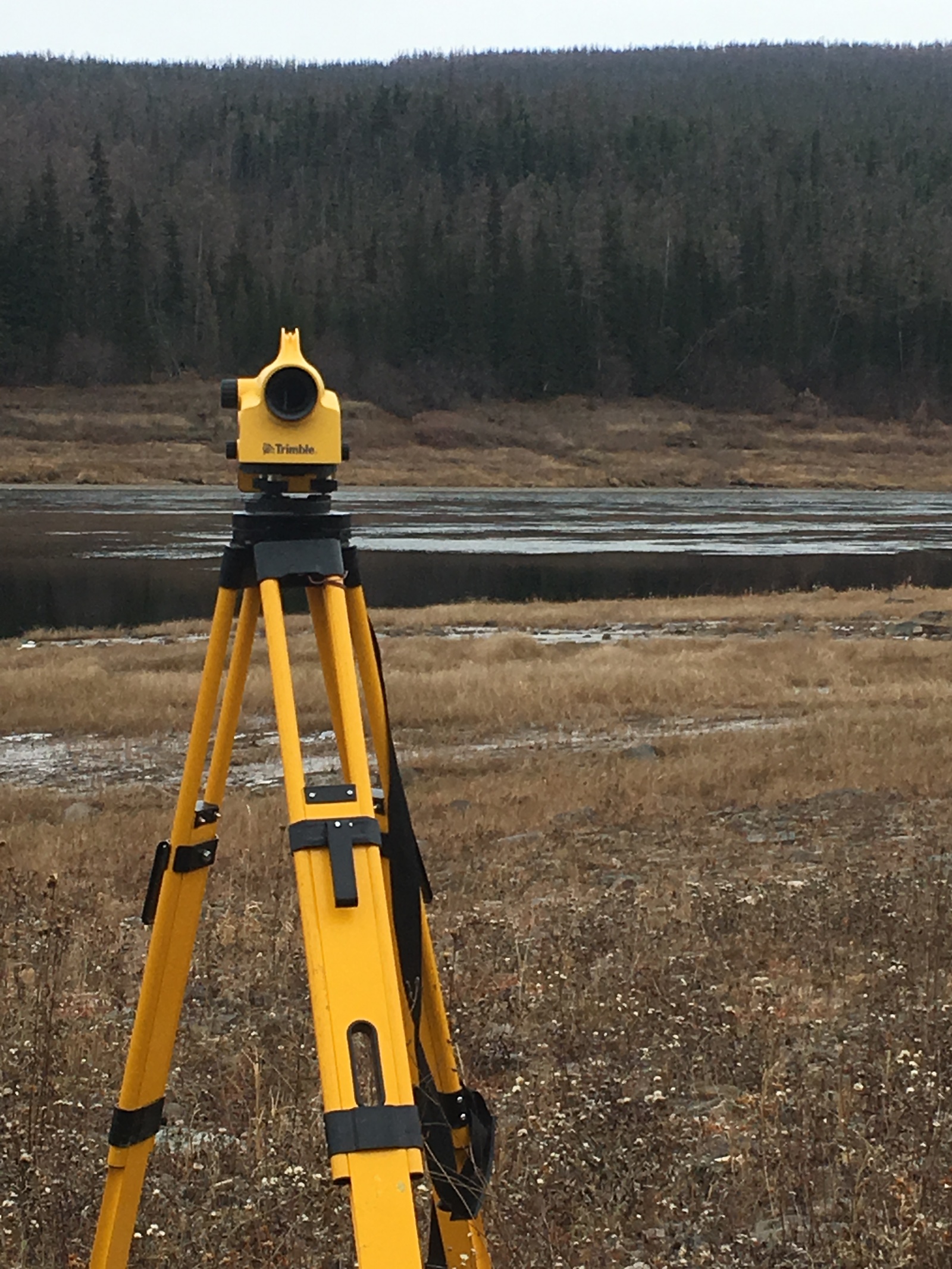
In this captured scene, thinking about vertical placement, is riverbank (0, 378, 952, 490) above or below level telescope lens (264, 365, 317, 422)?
below

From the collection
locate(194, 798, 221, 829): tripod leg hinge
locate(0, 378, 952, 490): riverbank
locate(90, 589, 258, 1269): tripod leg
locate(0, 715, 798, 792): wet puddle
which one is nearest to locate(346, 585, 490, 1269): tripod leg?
locate(90, 589, 258, 1269): tripod leg

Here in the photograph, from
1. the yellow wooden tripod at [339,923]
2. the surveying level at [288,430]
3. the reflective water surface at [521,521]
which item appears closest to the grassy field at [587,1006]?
the yellow wooden tripod at [339,923]

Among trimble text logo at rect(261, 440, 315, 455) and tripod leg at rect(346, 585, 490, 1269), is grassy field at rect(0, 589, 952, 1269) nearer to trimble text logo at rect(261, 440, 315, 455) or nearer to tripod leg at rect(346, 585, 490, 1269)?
tripod leg at rect(346, 585, 490, 1269)

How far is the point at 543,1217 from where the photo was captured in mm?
3479

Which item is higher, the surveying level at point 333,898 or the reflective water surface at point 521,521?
the surveying level at point 333,898

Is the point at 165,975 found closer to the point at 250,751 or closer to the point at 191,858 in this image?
the point at 191,858

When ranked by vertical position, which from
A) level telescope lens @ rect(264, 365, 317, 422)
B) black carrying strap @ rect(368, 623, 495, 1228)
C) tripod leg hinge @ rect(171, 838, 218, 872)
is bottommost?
black carrying strap @ rect(368, 623, 495, 1228)

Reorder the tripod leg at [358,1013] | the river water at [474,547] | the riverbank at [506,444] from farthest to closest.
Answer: the riverbank at [506,444] < the river water at [474,547] < the tripod leg at [358,1013]

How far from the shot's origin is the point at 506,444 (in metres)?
79.6

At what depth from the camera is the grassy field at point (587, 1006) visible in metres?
3.55

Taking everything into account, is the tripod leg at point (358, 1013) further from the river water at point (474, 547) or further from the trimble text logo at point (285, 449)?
the river water at point (474, 547)

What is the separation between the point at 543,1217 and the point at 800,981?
2163 mm

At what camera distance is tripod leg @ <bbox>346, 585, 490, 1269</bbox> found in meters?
2.80

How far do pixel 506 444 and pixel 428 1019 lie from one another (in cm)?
7762
